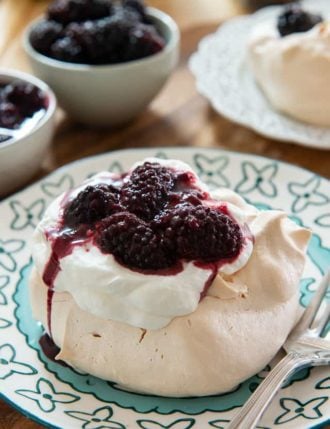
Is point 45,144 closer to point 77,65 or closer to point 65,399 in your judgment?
point 77,65

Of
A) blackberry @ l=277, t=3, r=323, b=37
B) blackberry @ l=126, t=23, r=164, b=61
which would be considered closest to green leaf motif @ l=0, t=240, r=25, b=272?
blackberry @ l=126, t=23, r=164, b=61

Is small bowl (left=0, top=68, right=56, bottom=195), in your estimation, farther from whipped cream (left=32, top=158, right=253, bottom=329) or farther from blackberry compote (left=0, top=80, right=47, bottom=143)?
whipped cream (left=32, top=158, right=253, bottom=329)

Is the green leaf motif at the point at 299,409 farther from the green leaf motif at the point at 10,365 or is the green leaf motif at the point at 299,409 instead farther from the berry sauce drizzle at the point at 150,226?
the green leaf motif at the point at 10,365

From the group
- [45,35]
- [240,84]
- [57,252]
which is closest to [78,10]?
[45,35]

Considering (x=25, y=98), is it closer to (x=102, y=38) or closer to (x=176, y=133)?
(x=102, y=38)

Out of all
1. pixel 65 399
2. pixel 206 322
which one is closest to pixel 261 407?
pixel 206 322

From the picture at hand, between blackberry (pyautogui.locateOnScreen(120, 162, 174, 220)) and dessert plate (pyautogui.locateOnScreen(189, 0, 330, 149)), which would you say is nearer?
blackberry (pyautogui.locateOnScreen(120, 162, 174, 220))

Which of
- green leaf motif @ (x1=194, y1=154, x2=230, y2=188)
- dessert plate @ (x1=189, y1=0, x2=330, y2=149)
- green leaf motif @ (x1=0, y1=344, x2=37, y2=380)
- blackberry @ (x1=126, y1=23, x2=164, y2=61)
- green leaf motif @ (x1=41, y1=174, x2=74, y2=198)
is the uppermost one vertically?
blackberry @ (x1=126, y1=23, x2=164, y2=61)

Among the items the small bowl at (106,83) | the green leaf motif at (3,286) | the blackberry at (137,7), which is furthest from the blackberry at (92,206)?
the blackberry at (137,7)
